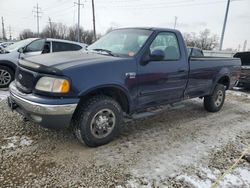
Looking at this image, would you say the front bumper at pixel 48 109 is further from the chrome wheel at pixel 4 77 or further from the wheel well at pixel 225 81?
the chrome wheel at pixel 4 77

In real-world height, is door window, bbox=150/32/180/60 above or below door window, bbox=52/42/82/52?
above

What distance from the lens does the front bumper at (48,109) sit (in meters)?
3.00

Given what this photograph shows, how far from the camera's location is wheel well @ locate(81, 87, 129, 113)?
3445 mm

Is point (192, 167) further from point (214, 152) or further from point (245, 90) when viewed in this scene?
point (245, 90)

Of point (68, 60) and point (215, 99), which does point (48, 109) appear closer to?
point (68, 60)

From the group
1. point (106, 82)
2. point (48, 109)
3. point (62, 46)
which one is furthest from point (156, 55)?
point (62, 46)

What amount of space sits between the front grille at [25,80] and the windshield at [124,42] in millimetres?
1368

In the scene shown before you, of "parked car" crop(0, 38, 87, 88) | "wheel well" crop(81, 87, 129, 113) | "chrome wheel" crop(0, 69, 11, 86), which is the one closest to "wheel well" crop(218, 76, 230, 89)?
"wheel well" crop(81, 87, 129, 113)

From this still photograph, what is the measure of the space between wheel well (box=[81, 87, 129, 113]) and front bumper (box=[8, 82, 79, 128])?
1.14 feet

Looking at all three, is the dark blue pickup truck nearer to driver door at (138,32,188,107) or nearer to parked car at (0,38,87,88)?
driver door at (138,32,188,107)

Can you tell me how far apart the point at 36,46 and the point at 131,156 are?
233 inches

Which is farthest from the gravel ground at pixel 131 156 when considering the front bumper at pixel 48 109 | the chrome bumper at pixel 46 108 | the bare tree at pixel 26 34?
the bare tree at pixel 26 34

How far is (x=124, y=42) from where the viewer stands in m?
4.21

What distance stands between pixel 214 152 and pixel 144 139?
117 cm
